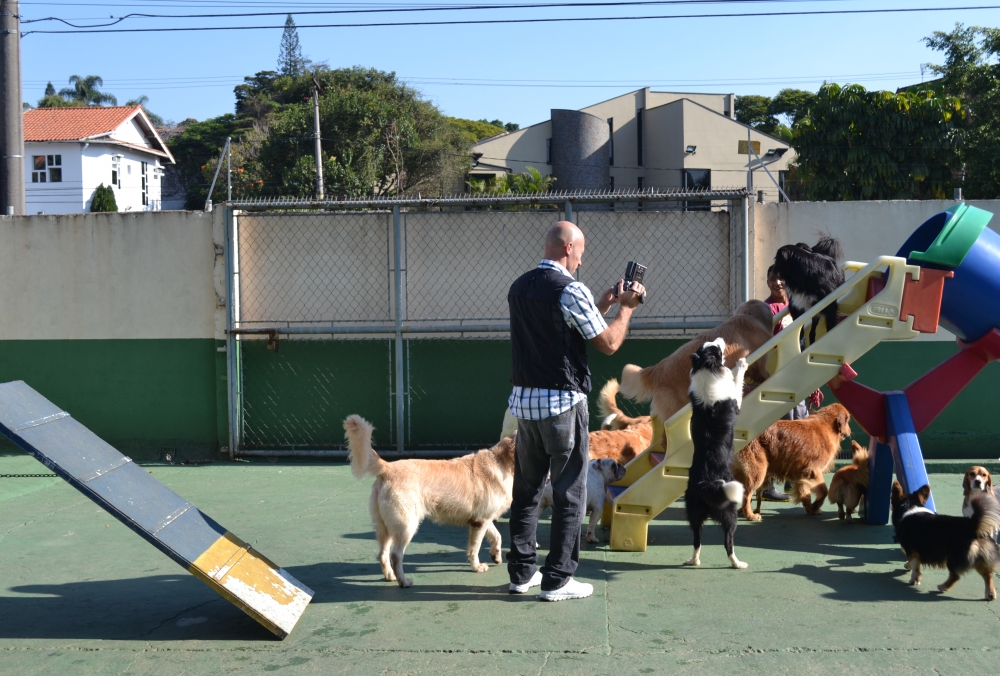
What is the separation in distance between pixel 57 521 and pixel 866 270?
618cm

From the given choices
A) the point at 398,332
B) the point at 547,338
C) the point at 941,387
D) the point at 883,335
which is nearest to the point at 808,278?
the point at 883,335

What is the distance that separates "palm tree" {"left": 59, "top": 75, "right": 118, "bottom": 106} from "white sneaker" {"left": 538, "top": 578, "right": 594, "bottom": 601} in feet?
398

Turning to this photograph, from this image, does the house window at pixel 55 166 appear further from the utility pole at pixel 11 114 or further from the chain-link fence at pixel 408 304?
the chain-link fence at pixel 408 304

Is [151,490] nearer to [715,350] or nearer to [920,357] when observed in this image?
[715,350]

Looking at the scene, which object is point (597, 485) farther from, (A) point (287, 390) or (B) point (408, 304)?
(A) point (287, 390)

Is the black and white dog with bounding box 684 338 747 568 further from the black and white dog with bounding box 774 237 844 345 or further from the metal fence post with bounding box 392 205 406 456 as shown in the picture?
the metal fence post with bounding box 392 205 406 456

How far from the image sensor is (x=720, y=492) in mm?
5098

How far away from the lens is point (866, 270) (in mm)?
5559

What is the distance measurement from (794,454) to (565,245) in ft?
9.49

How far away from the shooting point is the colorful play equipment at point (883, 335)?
5.54 meters

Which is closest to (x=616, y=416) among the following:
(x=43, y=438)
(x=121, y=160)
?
(x=43, y=438)

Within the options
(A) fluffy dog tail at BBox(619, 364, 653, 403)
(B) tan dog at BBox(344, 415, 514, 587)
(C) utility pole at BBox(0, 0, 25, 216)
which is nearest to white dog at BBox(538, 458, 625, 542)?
(A) fluffy dog tail at BBox(619, 364, 653, 403)

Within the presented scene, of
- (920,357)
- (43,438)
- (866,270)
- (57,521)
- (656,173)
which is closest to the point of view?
(43,438)

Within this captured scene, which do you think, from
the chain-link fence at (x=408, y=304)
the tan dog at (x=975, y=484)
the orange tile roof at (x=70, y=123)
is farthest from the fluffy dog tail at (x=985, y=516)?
the orange tile roof at (x=70, y=123)
